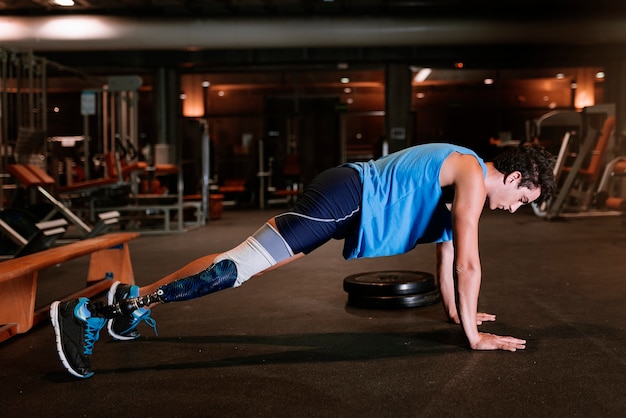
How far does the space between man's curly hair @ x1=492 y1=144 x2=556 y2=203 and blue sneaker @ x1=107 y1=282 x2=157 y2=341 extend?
1334mm

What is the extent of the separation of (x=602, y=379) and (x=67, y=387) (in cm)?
165

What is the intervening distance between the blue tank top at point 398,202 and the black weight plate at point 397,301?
890 millimetres

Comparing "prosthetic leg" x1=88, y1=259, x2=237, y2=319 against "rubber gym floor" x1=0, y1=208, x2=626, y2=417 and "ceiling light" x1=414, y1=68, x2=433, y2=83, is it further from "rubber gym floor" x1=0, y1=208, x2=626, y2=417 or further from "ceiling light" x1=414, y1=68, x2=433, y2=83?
"ceiling light" x1=414, y1=68, x2=433, y2=83

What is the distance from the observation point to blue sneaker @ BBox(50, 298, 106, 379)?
198 cm

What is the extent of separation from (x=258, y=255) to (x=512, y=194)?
35.4 inches

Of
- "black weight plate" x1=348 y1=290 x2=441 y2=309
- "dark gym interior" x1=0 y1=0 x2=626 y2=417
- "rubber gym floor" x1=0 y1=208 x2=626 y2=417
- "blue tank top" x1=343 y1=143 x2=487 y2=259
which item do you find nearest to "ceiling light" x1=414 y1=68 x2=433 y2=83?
"dark gym interior" x1=0 y1=0 x2=626 y2=417

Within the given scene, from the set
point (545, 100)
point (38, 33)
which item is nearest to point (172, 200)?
point (38, 33)

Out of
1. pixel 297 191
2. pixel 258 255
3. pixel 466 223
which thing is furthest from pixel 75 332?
pixel 297 191

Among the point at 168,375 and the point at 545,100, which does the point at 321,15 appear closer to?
the point at 545,100

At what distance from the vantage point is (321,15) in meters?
8.48

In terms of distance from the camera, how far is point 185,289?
1.99 meters

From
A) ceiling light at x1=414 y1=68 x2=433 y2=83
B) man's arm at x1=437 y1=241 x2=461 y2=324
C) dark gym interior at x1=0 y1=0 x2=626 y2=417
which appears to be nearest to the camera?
dark gym interior at x1=0 y1=0 x2=626 y2=417

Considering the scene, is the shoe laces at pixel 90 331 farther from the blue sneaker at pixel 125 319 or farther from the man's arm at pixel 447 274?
the man's arm at pixel 447 274

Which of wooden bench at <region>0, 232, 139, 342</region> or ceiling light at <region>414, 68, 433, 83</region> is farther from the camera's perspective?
ceiling light at <region>414, 68, 433, 83</region>
